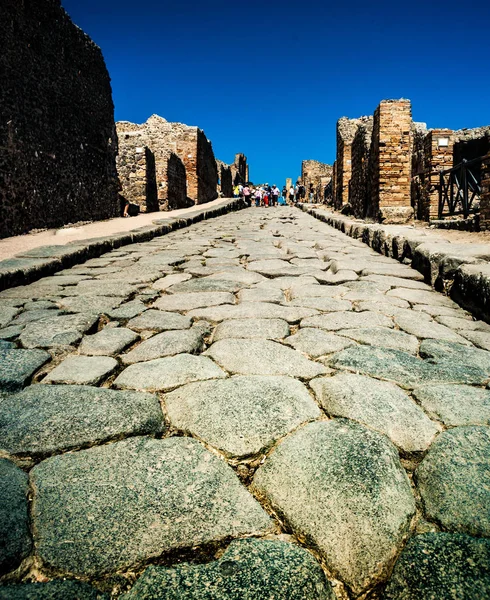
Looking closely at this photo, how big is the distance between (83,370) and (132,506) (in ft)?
2.54

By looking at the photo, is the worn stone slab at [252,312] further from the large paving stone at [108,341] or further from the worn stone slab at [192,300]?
the large paving stone at [108,341]

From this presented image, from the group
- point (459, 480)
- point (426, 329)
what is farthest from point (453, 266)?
point (459, 480)

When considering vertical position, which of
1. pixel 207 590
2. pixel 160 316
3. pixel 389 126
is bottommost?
pixel 207 590

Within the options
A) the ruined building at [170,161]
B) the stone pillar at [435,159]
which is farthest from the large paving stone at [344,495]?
the ruined building at [170,161]

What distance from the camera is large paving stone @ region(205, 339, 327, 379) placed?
151 cm

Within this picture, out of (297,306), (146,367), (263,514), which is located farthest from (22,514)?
(297,306)

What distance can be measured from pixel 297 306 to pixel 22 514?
5.90ft

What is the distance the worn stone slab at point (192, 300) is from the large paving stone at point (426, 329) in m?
0.99

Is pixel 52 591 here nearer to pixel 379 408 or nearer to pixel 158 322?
pixel 379 408

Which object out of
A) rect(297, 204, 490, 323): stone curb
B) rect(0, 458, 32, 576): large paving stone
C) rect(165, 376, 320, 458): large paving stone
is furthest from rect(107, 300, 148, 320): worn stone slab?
rect(297, 204, 490, 323): stone curb

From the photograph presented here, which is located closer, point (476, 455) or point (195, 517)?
point (195, 517)

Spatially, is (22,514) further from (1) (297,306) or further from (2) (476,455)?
(1) (297,306)

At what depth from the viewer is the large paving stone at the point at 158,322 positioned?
2037 mm

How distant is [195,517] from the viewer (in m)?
0.85
